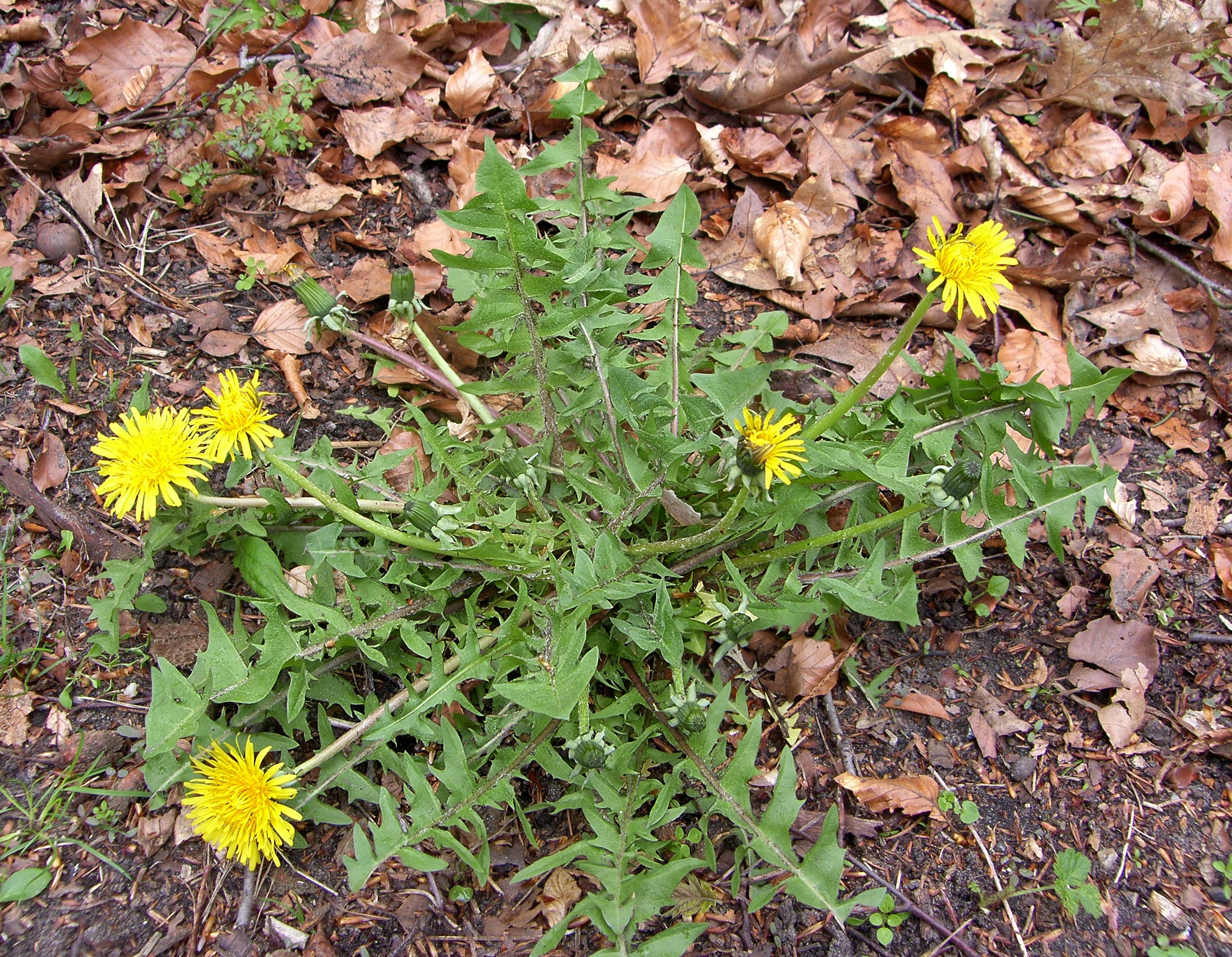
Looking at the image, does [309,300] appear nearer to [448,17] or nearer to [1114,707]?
[448,17]

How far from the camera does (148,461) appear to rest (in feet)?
6.72

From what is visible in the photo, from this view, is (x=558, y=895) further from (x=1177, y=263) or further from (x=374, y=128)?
(x=1177, y=263)

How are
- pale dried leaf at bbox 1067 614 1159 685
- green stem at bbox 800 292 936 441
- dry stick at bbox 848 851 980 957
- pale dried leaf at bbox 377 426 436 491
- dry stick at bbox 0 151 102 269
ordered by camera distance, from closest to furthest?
green stem at bbox 800 292 936 441 → dry stick at bbox 848 851 980 957 → pale dried leaf at bbox 1067 614 1159 685 → pale dried leaf at bbox 377 426 436 491 → dry stick at bbox 0 151 102 269

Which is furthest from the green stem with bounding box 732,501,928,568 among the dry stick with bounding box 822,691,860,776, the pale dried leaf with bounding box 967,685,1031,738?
the pale dried leaf with bounding box 967,685,1031,738

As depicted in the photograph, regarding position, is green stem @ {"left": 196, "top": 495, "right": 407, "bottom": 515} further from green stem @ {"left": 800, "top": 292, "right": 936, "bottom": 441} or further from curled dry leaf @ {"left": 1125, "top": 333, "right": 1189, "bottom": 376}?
curled dry leaf @ {"left": 1125, "top": 333, "right": 1189, "bottom": 376}

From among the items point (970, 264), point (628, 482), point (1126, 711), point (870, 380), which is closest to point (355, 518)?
point (628, 482)

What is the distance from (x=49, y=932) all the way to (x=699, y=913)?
1.77 m

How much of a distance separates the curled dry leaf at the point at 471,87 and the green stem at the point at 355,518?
206cm

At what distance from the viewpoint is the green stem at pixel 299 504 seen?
229cm

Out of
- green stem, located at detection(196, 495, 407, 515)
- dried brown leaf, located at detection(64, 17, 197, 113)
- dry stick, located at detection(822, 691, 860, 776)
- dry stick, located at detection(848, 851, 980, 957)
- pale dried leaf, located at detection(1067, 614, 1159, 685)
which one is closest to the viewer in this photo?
dry stick, located at detection(848, 851, 980, 957)

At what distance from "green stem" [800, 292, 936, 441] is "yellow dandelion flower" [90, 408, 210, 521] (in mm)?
1714

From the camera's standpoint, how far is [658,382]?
264 centimetres

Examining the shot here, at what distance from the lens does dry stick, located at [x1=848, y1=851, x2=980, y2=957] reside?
2.13 m

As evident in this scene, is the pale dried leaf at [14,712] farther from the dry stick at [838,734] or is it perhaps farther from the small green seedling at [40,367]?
the dry stick at [838,734]
